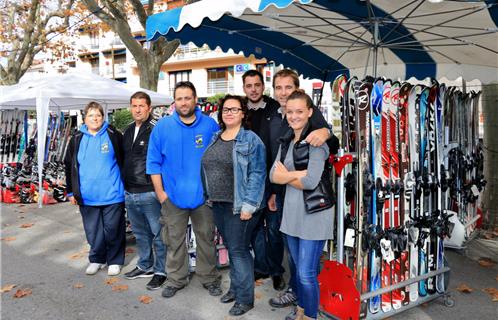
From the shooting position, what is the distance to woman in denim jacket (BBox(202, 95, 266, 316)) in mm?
2924

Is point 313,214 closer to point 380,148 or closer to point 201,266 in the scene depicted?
point 380,148

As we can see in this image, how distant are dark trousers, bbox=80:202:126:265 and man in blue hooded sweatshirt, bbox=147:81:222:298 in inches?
32.1

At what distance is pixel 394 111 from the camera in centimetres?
307

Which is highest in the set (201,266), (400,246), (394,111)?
(394,111)

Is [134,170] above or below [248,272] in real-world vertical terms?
above

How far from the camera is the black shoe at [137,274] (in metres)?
3.97

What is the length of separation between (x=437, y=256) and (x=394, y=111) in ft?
4.10

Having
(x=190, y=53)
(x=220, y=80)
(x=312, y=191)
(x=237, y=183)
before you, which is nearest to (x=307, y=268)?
(x=312, y=191)

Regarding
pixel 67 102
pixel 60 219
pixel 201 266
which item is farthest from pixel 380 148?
pixel 67 102

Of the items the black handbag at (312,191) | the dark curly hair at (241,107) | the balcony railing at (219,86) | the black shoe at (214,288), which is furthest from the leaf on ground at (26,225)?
the balcony railing at (219,86)

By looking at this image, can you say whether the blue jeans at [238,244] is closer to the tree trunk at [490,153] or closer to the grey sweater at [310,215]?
the grey sweater at [310,215]

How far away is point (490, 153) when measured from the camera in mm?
5262

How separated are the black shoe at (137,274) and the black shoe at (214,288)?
0.68 m

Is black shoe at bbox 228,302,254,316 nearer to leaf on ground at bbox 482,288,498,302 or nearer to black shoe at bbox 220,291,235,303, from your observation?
black shoe at bbox 220,291,235,303
